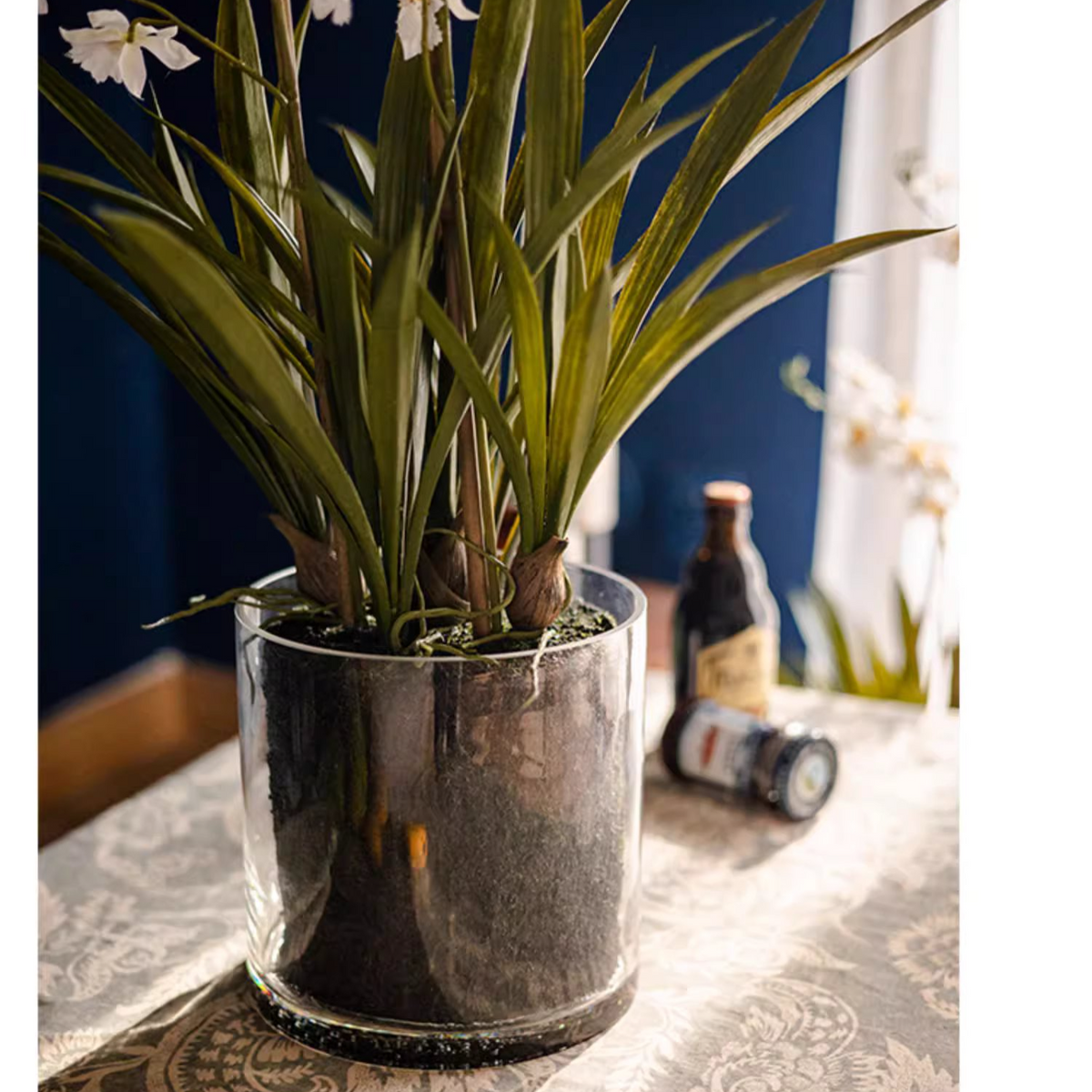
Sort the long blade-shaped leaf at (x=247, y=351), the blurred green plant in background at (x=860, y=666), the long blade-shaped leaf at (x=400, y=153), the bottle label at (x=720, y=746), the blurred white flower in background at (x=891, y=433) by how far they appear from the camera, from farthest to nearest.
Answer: the blurred green plant in background at (x=860, y=666) < the blurred white flower in background at (x=891, y=433) < the bottle label at (x=720, y=746) < the long blade-shaped leaf at (x=400, y=153) < the long blade-shaped leaf at (x=247, y=351)

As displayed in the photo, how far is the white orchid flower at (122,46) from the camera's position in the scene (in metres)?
0.50

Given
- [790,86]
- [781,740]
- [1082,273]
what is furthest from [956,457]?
[790,86]

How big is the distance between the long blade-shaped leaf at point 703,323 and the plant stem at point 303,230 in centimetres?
12

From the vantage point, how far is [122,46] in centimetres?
51

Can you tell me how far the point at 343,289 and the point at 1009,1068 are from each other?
45 cm

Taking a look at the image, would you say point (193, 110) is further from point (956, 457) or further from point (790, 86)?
point (956, 457)

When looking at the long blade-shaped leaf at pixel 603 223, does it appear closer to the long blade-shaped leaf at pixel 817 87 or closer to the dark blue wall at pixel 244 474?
the long blade-shaped leaf at pixel 817 87

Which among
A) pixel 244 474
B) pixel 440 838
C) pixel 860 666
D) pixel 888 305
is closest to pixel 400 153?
pixel 440 838

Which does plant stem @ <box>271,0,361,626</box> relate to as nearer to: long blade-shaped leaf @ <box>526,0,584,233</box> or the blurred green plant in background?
long blade-shaped leaf @ <box>526,0,584,233</box>

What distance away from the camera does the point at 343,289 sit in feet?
1.59

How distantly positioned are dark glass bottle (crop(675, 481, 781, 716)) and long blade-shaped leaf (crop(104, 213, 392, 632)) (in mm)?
482

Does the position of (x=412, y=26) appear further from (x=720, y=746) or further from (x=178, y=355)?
(x=720, y=746)

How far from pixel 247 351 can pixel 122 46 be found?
0.57 ft

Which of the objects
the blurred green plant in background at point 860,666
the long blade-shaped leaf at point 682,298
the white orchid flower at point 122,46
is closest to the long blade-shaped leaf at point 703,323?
the long blade-shaped leaf at point 682,298
